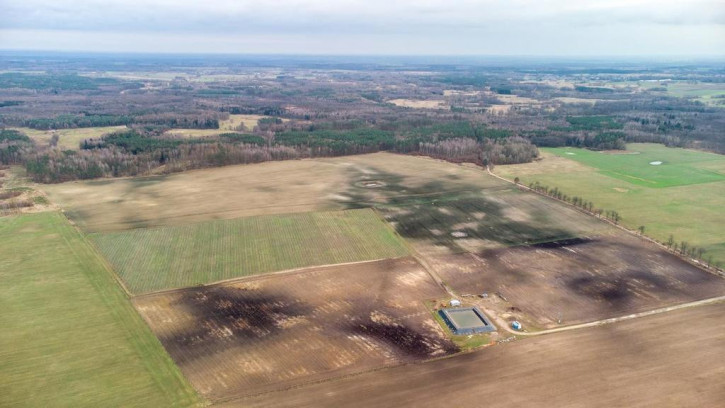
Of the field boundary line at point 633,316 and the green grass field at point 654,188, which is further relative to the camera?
the green grass field at point 654,188

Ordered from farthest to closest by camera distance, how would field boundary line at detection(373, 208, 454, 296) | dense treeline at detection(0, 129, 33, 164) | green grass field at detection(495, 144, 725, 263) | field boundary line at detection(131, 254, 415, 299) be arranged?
dense treeline at detection(0, 129, 33, 164), green grass field at detection(495, 144, 725, 263), field boundary line at detection(373, 208, 454, 296), field boundary line at detection(131, 254, 415, 299)

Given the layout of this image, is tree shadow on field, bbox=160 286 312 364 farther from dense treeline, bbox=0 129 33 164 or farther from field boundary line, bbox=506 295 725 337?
dense treeline, bbox=0 129 33 164

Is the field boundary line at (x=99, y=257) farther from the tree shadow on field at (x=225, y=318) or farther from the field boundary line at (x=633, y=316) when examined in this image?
the field boundary line at (x=633, y=316)

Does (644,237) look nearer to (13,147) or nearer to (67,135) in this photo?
(13,147)

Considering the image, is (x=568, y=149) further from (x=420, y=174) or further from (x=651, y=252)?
(x=651, y=252)

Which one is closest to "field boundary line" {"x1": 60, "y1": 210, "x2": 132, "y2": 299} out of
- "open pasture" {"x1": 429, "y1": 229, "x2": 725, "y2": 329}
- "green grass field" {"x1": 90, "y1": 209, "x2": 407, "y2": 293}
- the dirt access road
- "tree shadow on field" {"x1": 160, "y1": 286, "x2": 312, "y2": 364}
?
"green grass field" {"x1": 90, "y1": 209, "x2": 407, "y2": 293}

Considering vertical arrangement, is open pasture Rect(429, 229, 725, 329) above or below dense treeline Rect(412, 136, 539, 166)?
below

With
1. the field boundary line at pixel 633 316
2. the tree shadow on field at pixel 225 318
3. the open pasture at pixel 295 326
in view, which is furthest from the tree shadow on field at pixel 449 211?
the tree shadow on field at pixel 225 318
